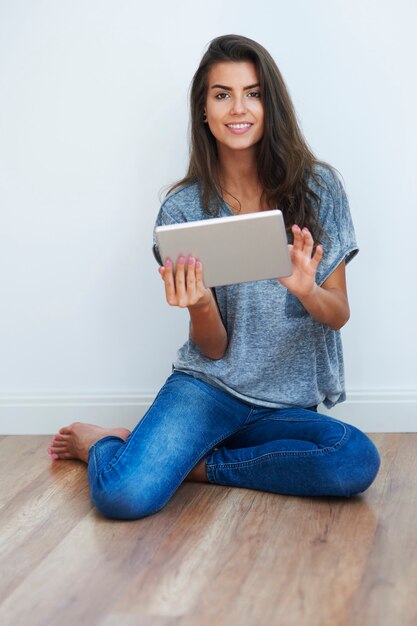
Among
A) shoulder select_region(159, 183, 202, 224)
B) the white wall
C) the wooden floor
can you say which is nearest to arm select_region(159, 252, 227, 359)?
shoulder select_region(159, 183, 202, 224)

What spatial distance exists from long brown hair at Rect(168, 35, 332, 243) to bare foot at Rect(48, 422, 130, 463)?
0.63 metres

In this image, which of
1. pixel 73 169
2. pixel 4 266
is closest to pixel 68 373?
pixel 4 266

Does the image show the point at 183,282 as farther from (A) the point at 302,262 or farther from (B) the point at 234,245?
(A) the point at 302,262

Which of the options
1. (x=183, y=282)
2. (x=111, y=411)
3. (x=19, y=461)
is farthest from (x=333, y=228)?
(x=19, y=461)

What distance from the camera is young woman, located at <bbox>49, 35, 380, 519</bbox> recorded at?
2094 mm

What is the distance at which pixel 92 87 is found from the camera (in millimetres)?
2633

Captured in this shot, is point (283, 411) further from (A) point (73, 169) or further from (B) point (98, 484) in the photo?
(A) point (73, 169)

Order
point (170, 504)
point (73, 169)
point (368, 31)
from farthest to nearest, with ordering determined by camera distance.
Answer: point (73, 169)
point (368, 31)
point (170, 504)

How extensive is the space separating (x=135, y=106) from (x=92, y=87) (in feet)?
0.45

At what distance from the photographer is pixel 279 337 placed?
2.24m

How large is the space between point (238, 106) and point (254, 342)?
21.7 inches

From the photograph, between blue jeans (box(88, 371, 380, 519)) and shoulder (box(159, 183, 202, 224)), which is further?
shoulder (box(159, 183, 202, 224))

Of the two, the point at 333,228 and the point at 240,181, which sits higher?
the point at 240,181

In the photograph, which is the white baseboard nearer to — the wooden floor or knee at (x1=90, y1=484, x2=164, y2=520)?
the wooden floor
